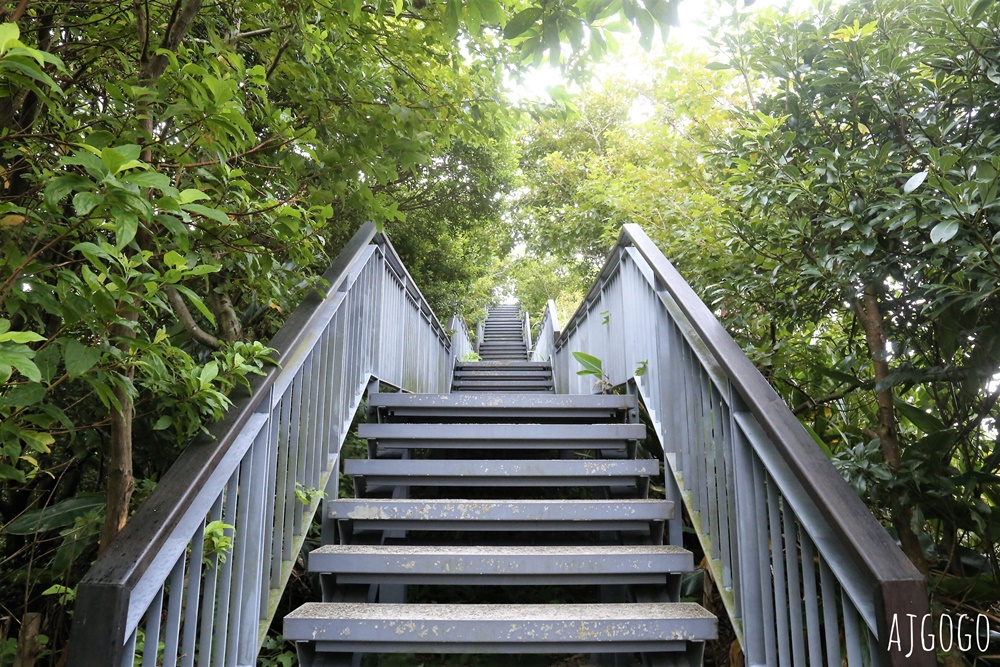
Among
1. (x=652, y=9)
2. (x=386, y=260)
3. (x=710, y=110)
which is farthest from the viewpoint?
(x=710, y=110)

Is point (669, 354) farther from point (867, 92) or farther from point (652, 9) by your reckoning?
point (652, 9)

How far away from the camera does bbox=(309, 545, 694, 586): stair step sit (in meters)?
2.23

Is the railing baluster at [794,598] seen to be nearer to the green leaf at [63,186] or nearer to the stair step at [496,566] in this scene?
the stair step at [496,566]

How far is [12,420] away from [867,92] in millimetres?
2451

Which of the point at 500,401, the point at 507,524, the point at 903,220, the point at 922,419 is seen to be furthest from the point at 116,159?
the point at 500,401

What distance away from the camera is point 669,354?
256 cm

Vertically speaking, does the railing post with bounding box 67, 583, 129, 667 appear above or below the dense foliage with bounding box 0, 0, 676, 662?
below

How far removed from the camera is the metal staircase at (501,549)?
1968 mm

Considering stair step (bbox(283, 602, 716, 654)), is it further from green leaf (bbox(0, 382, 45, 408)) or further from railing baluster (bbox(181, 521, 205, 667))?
green leaf (bbox(0, 382, 45, 408))

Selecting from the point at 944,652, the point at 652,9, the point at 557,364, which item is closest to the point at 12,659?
the point at 652,9

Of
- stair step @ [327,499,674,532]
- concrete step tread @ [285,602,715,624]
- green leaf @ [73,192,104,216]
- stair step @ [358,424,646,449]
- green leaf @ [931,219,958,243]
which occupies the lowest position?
concrete step tread @ [285,602,715,624]

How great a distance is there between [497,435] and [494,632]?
119 cm

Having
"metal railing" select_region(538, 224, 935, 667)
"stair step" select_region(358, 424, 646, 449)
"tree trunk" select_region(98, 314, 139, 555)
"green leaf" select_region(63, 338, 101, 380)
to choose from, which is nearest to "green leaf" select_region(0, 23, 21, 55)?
"green leaf" select_region(63, 338, 101, 380)

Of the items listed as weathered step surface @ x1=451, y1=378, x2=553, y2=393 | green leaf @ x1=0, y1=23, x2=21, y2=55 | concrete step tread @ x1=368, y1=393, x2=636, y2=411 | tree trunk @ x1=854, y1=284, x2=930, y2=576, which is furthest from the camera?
weathered step surface @ x1=451, y1=378, x2=553, y2=393
